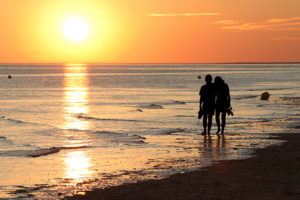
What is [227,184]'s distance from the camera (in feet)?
31.9

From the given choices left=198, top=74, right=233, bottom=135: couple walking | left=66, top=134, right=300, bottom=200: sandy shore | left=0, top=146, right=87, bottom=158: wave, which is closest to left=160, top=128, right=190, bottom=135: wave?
left=198, top=74, right=233, bottom=135: couple walking

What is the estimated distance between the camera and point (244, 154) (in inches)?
526

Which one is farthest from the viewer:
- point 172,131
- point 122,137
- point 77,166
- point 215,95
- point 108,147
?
point 172,131

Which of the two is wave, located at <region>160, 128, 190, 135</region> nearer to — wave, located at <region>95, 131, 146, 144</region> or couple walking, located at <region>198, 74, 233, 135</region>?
wave, located at <region>95, 131, 146, 144</region>

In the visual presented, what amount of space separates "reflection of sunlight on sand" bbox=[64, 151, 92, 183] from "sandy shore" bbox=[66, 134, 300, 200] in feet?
5.01

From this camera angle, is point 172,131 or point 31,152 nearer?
point 31,152

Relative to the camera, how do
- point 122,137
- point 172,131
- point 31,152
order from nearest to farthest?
1. point 31,152
2. point 122,137
3. point 172,131

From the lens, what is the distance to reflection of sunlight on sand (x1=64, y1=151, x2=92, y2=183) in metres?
11.0

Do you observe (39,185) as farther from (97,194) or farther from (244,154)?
(244,154)

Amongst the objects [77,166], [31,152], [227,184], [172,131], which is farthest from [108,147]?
[227,184]

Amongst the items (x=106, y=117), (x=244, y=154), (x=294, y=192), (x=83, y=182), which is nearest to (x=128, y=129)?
(x=106, y=117)

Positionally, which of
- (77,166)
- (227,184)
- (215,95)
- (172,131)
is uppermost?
(215,95)

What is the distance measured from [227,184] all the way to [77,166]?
4208mm

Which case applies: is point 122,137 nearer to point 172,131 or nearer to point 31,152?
point 172,131
